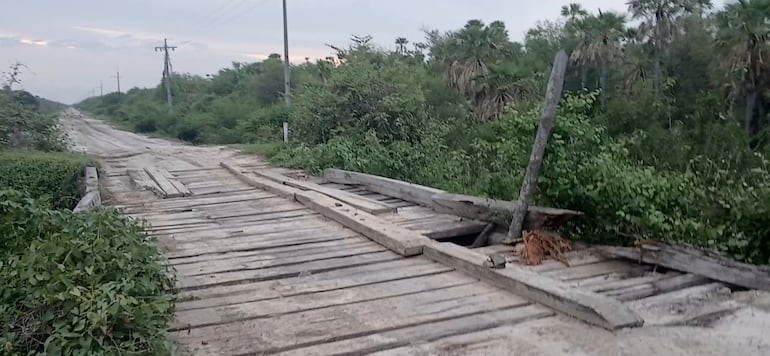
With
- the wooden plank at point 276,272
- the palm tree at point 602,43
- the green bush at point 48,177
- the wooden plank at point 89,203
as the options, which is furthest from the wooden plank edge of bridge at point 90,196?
the palm tree at point 602,43

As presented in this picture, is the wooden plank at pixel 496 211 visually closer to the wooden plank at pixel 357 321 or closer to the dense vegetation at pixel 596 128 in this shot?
the dense vegetation at pixel 596 128

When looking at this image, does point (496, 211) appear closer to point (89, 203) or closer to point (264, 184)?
point (264, 184)

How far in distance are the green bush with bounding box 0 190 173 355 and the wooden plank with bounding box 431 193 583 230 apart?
2.85 metres

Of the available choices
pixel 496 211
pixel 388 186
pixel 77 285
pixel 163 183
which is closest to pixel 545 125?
pixel 496 211

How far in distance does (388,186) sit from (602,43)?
29.4 meters

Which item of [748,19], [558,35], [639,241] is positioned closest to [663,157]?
[639,241]

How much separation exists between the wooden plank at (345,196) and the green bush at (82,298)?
297cm

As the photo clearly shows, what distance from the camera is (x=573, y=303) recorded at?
12.2ft

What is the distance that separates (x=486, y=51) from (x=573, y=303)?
97.0ft

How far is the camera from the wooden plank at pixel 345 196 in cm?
689

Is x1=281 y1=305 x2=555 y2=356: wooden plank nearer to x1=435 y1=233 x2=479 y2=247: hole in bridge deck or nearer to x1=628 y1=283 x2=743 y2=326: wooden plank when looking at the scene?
x1=628 y1=283 x2=743 y2=326: wooden plank

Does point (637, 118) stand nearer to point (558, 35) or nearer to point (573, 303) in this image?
point (573, 303)

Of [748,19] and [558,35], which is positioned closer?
[748,19]

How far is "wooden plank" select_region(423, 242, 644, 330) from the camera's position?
3555 millimetres
